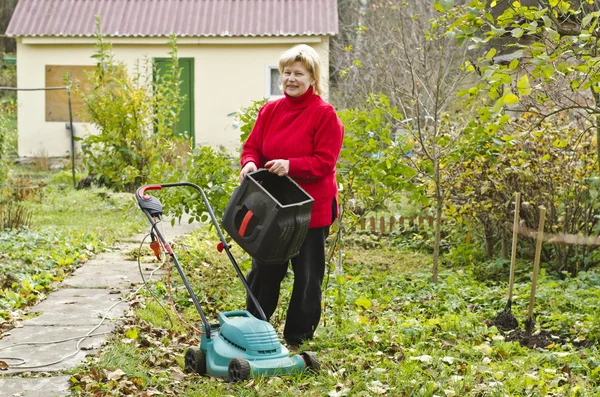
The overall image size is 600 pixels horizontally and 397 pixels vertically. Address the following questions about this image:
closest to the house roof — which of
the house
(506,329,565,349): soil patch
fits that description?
the house

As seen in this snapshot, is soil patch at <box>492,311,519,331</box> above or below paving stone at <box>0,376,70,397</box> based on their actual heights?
below

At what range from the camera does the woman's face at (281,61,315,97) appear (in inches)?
182

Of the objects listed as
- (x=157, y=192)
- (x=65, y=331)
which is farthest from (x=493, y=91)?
(x=157, y=192)

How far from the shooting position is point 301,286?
483 cm

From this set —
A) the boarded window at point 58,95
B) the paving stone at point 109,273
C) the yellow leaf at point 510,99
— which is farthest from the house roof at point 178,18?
the yellow leaf at point 510,99

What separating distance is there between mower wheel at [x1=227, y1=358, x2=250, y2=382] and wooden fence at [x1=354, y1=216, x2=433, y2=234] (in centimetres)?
592

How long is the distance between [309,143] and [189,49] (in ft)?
43.2

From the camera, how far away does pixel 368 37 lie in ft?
55.8

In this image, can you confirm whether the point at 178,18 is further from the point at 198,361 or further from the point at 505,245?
the point at 198,361

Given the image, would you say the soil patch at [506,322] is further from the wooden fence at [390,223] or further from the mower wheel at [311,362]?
the wooden fence at [390,223]

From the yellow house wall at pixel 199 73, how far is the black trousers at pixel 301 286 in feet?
40.1

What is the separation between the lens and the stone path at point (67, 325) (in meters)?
4.23

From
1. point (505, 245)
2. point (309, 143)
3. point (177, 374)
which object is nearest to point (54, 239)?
point (177, 374)

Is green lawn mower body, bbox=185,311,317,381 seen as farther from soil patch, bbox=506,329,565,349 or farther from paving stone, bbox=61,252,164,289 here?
paving stone, bbox=61,252,164,289
